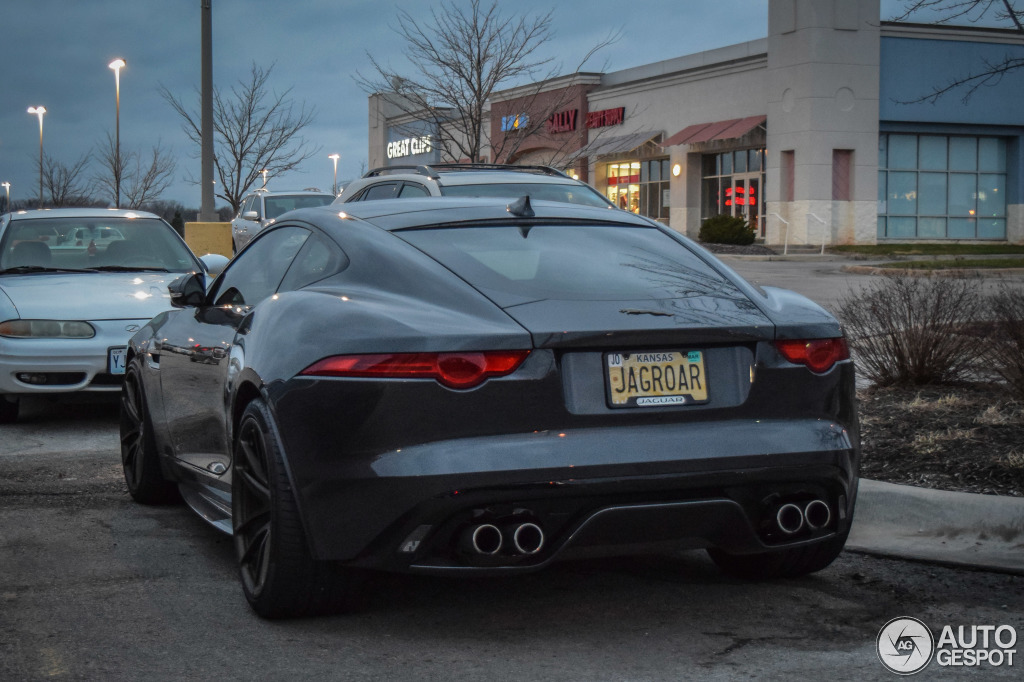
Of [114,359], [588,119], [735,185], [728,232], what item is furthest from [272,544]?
[588,119]

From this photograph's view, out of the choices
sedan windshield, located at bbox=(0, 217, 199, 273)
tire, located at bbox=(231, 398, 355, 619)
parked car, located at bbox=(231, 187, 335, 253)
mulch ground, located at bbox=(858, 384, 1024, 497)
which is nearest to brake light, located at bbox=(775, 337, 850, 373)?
tire, located at bbox=(231, 398, 355, 619)

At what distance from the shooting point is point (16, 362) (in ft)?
27.6

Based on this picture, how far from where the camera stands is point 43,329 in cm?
857

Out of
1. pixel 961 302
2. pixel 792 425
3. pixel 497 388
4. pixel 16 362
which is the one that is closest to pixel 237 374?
pixel 497 388

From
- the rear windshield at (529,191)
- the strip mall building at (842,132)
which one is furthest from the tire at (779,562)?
the strip mall building at (842,132)

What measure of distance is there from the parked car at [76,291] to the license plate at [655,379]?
5432 mm

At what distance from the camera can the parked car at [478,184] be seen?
37.8ft

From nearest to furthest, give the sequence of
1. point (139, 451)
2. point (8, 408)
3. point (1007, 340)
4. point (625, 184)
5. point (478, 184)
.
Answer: point (139, 451) < point (1007, 340) < point (8, 408) < point (478, 184) < point (625, 184)

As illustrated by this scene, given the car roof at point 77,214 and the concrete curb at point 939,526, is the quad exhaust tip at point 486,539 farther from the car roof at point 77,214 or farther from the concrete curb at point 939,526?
the car roof at point 77,214

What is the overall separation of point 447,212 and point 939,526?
2615 millimetres

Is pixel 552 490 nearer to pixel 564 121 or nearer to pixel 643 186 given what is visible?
pixel 643 186

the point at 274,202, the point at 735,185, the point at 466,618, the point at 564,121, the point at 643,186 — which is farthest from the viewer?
the point at 564,121

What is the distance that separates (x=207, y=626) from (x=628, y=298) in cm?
176

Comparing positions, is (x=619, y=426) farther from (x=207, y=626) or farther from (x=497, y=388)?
(x=207, y=626)
